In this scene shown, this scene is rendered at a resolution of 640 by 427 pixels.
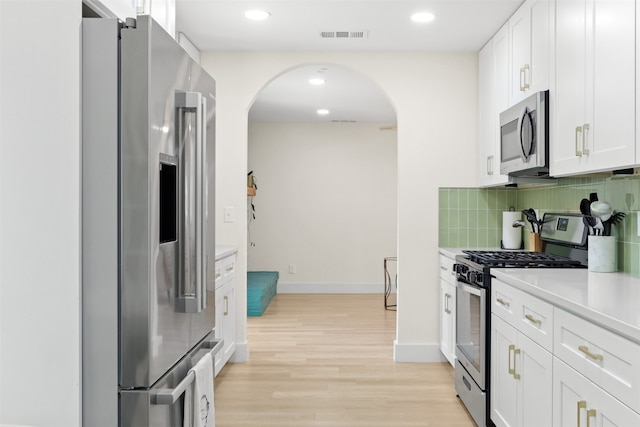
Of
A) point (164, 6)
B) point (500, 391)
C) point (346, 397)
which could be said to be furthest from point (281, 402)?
point (164, 6)

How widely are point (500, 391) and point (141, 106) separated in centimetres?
219

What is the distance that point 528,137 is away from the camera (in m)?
2.99

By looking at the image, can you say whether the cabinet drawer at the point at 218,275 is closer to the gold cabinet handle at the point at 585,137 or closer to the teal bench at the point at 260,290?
the gold cabinet handle at the point at 585,137

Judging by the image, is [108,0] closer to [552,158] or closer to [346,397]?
[552,158]

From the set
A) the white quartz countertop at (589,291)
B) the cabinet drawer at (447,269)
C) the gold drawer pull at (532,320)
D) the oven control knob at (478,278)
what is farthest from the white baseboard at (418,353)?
the gold drawer pull at (532,320)

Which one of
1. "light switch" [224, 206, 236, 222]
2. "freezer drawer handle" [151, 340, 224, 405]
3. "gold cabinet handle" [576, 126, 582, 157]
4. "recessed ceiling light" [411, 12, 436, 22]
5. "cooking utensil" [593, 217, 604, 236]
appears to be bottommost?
"freezer drawer handle" [151, 340, 224, 405]

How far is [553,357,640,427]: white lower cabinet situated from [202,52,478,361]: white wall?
7.43ft

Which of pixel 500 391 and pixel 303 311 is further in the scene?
pixel 303 311

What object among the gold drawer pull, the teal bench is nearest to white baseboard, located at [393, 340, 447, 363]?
the gold drawer pull

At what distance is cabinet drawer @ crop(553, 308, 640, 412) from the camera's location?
4.92 feet

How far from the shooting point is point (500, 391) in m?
2.73

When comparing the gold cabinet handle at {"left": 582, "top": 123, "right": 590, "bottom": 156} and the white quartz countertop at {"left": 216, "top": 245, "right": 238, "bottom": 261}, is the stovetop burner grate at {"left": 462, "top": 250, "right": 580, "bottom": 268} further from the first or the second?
the white quartz countertop at {"left": 216, "top": 245, "right": 238, "bottom": 261}

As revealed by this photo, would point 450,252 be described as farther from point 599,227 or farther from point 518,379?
point 518,379

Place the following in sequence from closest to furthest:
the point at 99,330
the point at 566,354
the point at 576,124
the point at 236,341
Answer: the point at 99,330 → the point at 566,354 → the point at 576,124 → the point at 236,341
